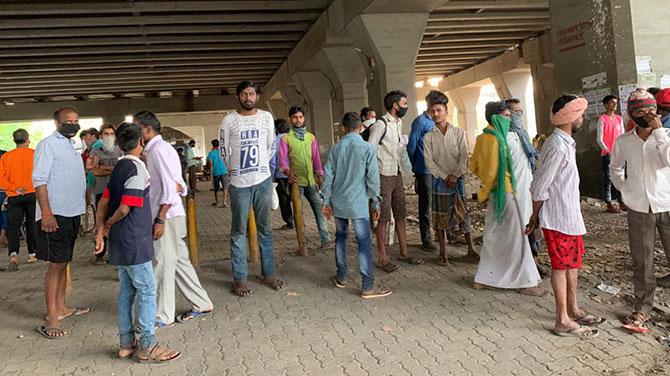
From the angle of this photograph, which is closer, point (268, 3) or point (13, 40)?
point (268, 3)

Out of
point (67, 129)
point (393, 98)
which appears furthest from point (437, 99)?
point (67, 129)

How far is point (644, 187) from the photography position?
12.5ft

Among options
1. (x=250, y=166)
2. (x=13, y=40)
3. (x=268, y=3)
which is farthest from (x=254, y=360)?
(x=13, y=40)

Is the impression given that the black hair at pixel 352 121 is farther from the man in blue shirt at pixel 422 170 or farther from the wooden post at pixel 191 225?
the wooden post at pixel 191 225

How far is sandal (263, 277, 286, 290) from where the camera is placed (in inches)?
201

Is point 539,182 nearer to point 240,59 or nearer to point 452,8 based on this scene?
point 452,8

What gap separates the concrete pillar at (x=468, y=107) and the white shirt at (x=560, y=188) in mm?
25101

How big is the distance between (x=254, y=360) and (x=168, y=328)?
1.02m

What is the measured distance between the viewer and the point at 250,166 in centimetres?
479

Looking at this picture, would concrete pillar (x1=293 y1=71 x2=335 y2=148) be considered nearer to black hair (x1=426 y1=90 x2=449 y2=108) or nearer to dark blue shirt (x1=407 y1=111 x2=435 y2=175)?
dark blue shirt (x1=407 y1=111 x2=435 y2=175)

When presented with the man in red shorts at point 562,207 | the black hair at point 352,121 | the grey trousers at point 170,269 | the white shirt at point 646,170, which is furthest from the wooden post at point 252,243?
the white shirt at point 646,170

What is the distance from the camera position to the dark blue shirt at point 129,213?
3436 mm

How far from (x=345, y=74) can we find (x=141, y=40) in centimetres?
572

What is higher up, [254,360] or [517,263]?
[517,263]
